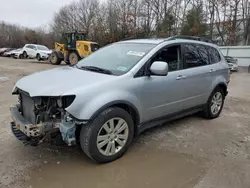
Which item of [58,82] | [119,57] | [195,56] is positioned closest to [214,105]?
[195,56]

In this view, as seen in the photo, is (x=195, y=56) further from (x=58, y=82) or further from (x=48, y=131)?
(x=48, y=131)

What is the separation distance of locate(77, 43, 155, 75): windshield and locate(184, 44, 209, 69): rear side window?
792 millimetres

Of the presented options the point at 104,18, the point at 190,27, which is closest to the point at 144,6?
the point at 104,18

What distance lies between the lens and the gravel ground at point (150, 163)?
2695mm

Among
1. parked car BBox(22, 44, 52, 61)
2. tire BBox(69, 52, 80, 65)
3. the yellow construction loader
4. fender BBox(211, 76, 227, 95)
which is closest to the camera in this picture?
fender BBox(211, 76, 227, 95)

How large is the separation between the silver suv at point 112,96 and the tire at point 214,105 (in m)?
0.40

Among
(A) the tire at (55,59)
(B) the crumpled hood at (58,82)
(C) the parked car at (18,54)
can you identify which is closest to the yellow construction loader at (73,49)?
(A) the tire at (55,59)

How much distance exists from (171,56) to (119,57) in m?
0.88

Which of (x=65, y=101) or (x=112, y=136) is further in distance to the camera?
(x=112, y=136)

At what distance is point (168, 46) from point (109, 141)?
1817 millimetres

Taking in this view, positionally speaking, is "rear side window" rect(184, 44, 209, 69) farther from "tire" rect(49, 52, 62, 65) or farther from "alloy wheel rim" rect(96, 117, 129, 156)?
"tire" rect(49, 52, 62, 65)

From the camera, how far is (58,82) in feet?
9.70

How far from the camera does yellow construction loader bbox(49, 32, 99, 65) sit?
17.1 meters

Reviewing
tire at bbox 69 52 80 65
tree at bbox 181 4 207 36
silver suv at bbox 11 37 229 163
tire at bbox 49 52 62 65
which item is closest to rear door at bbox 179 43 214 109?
silver suv at bbox 11 37 229 163
